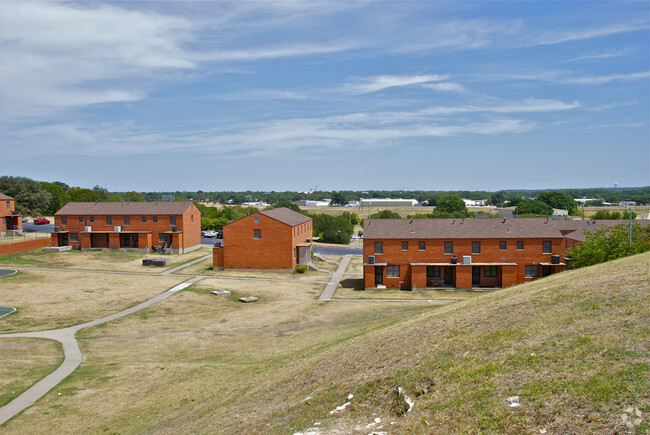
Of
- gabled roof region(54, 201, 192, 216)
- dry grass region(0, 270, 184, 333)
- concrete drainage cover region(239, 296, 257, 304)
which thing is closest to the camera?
dry grass region(0, 270, 184, 333)

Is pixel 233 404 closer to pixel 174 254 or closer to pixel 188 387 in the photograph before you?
pixel 188 387

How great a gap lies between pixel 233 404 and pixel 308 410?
4.30m

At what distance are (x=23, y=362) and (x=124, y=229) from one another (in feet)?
170

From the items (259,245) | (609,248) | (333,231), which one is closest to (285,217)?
(259,245)

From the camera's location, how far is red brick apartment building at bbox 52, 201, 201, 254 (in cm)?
7638

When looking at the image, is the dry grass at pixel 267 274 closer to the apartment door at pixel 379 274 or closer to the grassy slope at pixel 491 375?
the apartment door at pixel 379 274

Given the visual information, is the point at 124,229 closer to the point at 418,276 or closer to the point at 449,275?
the point at 418,276

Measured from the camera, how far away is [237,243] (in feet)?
207

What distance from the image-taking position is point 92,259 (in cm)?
6838

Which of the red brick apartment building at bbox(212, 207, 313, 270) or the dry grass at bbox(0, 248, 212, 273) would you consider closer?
the red brick apartment building at bbox(212, 207, 313, 270)

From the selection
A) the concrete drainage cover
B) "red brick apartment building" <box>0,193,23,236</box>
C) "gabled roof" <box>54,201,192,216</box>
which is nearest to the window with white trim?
the concrete drainage cover

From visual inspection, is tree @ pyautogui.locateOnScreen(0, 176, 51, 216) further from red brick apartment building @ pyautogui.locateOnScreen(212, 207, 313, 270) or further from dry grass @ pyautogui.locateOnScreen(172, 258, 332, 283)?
red brick apartment building @ pyautogui.locateOnScreen(212, 207, 313, 270)

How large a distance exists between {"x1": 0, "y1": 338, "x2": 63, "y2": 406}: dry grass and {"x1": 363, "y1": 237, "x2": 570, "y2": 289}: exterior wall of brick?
101 ft

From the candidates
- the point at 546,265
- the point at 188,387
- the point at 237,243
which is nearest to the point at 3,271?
the point at 237,243
